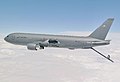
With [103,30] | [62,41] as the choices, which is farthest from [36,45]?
[103,30]

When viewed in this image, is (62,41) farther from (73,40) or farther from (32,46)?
(32,46)

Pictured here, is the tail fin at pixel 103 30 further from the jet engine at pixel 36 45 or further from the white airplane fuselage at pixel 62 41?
the jet engine at pixel 36 45

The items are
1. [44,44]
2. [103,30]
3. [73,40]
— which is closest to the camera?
[103,30]

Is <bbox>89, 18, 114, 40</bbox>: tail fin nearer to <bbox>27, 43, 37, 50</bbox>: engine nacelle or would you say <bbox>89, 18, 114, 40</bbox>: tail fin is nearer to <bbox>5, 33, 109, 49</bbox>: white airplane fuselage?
<bbox>5, 33, 109, 49</bbox>: white airplane fuselage

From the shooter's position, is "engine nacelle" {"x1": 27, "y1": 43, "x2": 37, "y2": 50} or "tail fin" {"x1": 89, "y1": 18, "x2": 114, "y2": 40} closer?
"tail fin" {"x1": 89, "y1": 18, "x2": 114, "y2": 40}

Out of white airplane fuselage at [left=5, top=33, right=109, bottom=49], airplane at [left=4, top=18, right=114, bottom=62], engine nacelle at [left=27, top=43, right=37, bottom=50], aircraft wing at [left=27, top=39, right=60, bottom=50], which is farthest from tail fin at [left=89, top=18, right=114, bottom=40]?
engine nacelle at [left=27, top=43, right=37, bottom=50]

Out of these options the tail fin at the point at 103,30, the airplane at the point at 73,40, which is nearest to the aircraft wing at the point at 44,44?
the airplane at the point at 73,40

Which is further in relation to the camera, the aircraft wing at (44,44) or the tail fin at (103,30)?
the aircraft wing at (44,44)

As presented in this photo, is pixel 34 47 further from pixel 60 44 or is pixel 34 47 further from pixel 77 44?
pixel 77 44

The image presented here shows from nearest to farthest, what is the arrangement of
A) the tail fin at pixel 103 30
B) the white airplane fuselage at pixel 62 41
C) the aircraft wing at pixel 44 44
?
the tail fin at pixel 103 30, the white airplane fuselage at pixel 62 41, the aircraft wing at pixel 44 44

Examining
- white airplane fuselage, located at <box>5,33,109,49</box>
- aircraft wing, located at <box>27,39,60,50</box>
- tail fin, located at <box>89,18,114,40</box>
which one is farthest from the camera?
aircraft wing, located at <box>27,39,60,50</box>

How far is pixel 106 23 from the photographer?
10538 cm

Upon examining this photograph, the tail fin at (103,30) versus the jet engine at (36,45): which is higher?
the tail fin at (103,30)

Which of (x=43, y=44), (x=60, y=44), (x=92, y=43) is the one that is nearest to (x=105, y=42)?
(x=92, y=43)
